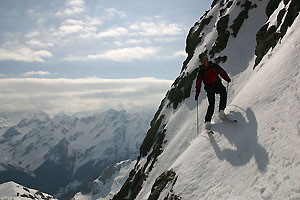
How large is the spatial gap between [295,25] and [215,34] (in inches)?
1336

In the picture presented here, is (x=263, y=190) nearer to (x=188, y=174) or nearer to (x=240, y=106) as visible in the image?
(x=188, y=174)

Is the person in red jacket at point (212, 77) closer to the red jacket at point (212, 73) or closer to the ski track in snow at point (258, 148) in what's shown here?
the red jacket at point (212, 73)

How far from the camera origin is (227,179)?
29.1 ft

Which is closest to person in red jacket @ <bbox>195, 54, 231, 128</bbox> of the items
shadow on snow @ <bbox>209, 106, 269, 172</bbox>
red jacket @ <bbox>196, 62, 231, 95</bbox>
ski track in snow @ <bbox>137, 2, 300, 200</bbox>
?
red jacket @ <bbox>196, 62, 231, 95</bbox>

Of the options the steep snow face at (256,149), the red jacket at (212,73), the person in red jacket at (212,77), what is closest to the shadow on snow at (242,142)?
the steep snow face at (256,149)

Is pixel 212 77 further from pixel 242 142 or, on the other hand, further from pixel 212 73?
pixel 242 142

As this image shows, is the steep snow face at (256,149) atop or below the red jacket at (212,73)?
below

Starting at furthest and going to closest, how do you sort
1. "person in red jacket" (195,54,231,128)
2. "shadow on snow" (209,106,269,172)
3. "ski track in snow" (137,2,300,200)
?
1. "person in red jacket" (195,54,231,128)
2. "shadow on snow" (209,106,269,172)
3. "ski track in snow" (137,2,300,200)

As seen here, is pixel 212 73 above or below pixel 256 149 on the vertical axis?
above

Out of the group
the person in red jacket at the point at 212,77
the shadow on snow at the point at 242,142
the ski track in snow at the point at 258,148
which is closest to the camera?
the ski track in snow at the point at 258,148

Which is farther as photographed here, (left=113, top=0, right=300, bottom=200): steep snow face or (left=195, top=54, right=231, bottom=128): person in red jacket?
(left=195, top=54, right=231, bottom=128): person in red jacket

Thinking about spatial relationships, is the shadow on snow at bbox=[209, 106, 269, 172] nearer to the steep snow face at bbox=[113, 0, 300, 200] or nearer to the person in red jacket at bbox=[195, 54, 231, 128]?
the steep snow face at bbox=[113, 0, 300, 200]

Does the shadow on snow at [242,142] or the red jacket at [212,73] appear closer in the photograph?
the shadow on snow at [242,142]

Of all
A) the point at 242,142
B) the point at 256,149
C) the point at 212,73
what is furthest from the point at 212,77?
the point at 256,149
